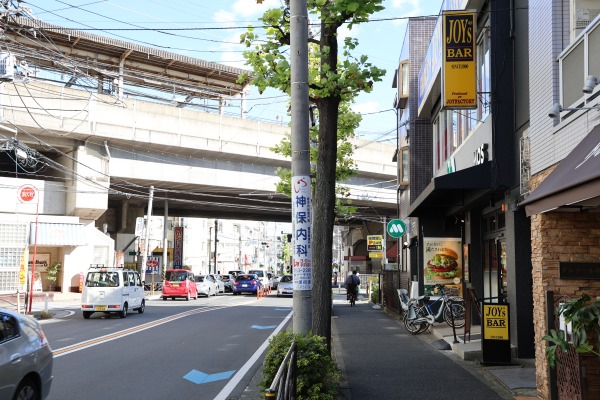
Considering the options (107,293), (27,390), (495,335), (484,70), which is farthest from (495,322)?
(107,293)

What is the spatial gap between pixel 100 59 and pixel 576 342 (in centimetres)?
4122

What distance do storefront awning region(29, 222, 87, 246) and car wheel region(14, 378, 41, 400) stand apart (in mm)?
30426

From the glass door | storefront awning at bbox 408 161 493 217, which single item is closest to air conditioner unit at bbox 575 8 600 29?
storefront awning at bbox 408 161 493 217

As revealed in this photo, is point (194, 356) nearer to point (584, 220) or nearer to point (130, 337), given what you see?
point (130, 337)

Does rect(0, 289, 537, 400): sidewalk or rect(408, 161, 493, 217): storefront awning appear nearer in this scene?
rect(0, 289, 537, 400): sidewalk

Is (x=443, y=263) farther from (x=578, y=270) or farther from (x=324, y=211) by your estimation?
(x=578, y=270)

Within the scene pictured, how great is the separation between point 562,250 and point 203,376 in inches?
250

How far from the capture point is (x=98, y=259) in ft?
136

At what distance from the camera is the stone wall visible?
798cm

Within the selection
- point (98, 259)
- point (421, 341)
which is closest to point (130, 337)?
point (421, 341)

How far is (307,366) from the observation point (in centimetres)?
747

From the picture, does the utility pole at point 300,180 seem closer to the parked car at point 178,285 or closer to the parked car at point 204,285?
the parked car at point 178,285

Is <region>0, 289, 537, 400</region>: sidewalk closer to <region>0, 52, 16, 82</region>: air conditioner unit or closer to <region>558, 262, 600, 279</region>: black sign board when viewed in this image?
<region>558, 262, 600, 279</region>: black sign board

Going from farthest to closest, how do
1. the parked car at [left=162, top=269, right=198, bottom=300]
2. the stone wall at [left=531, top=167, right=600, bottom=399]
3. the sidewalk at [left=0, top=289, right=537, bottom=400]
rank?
the parked car at [left=162, top=269, right=198, bottom=300] → the sidewalk at [left=0, top=289, right=537, bottom=400] → the stone wall at [left=531, top=167, right=600, bottom=399]
